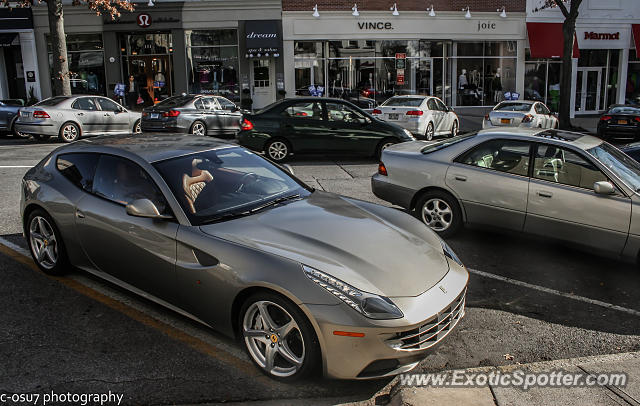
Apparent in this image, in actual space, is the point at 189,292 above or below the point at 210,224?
below

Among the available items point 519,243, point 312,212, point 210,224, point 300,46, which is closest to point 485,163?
point 519,243

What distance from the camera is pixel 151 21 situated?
24391mm

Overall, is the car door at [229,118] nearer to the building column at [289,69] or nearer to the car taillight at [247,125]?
the car taillight at [247,125]

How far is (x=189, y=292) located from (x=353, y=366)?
4.50 ft

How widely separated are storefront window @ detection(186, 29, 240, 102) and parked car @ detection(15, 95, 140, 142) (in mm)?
7983

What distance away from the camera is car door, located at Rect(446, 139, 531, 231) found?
6359mm

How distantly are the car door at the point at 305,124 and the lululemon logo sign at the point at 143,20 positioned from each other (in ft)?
47.4

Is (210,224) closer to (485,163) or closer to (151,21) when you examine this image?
(485,163)

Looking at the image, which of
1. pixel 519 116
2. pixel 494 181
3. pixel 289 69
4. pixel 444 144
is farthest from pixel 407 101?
pixel 494 181

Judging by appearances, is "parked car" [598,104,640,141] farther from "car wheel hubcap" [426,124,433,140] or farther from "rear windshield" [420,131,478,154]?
"rear windshield" [420,131,478,154]

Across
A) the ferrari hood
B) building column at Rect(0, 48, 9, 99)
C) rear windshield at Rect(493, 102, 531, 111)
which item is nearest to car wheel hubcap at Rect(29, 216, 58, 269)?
the ferrari hood

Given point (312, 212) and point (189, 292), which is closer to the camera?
point (189, 292)

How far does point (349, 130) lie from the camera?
43.2ft

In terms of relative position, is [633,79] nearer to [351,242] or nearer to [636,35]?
[636,35]
